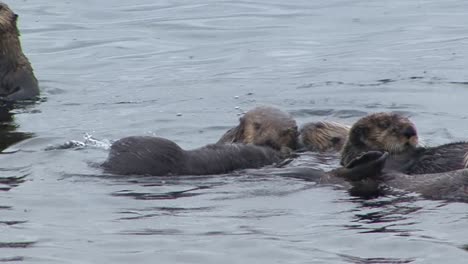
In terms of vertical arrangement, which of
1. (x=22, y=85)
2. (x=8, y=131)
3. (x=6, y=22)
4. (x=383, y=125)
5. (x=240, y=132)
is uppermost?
(x=6, y=22)

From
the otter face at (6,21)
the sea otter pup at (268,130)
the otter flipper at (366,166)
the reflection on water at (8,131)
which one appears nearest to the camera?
the otter flipper at (366,166)

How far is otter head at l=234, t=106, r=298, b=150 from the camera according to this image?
30.5 ft

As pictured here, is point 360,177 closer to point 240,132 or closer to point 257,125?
point 257,125

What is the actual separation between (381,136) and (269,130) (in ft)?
3.45

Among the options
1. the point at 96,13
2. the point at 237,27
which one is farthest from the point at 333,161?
the point at 96,13

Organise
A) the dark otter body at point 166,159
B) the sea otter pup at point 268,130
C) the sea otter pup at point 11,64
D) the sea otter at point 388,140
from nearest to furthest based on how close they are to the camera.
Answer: the dark otter body at point 166,159 < the sea otter at point 388,140 < the sea otter pup at point 268,130 < the sea otter pup at point 11,64

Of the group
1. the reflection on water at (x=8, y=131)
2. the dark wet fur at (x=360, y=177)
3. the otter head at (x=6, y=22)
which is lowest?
the reflection on water at (x=8, y=131)

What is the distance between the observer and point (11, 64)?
41.5 feet

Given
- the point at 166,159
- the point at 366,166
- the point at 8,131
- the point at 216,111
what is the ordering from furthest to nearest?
the point at 216,111
the point at 8,131
the point at 166,159
the point at 366,166

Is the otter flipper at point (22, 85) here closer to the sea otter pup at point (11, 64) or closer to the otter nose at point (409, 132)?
the sea otter pup at point (11, 64)

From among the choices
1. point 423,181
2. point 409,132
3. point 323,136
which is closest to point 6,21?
point 323,136

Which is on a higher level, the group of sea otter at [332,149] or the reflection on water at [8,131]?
the group of sea otter at [332,149]

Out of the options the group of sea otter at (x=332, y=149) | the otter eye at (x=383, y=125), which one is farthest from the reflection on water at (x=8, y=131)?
the otter eye at (x=383, y=125)

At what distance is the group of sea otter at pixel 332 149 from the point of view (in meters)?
7.86
